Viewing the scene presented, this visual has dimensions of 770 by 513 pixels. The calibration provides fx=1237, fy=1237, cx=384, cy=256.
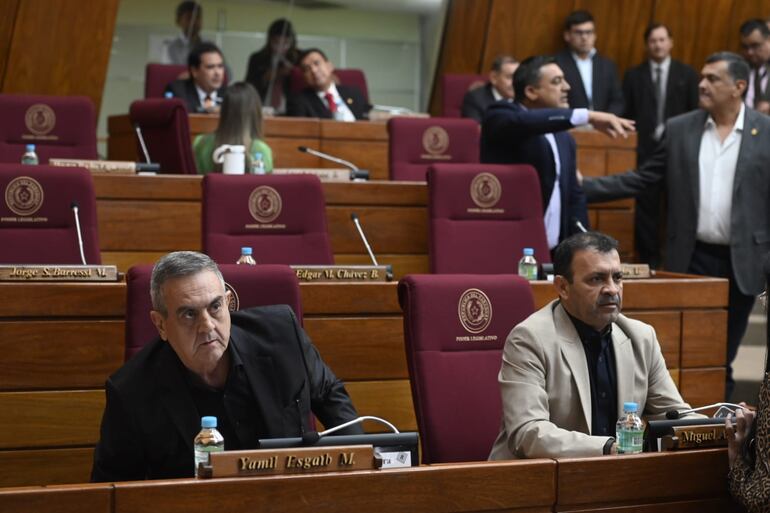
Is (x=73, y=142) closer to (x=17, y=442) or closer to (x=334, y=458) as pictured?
(x=17, y=442)

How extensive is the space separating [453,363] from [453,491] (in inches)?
36.3

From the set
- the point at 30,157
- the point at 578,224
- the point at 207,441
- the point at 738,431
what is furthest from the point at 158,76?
the point at 738,431

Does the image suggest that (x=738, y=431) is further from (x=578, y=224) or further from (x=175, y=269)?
(x=578, y=224)

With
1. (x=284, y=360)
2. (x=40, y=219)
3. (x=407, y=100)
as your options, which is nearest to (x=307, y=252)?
(x=40, y=219)

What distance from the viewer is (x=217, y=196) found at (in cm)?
381

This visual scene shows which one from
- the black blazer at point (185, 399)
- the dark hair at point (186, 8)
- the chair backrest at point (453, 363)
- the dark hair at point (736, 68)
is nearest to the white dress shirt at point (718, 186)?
the dark hair at point (736, 68)

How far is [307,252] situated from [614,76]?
3764mm

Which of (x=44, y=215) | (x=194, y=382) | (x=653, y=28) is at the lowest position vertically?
(x=194, y=382)

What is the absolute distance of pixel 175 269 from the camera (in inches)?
96.0

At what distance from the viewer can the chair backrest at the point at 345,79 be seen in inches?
293

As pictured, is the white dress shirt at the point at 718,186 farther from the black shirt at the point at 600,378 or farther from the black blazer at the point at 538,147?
the black shirt at the point at 600,378

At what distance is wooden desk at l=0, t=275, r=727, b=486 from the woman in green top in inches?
60.5

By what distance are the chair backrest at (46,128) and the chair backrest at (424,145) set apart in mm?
1343

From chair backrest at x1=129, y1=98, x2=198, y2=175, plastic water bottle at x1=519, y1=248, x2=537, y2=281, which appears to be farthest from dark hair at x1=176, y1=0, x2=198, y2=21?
plastic water bottle at x1=519, y1=248, x2=537, y2=281
